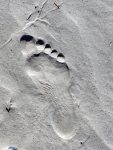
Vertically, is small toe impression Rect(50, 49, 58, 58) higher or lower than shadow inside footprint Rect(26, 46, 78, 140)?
higher

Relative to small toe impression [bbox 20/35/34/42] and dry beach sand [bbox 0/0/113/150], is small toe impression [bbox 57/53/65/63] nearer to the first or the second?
dry beach sand [bbox 0/0/113/150]

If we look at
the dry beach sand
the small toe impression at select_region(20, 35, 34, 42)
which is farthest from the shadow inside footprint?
the small toe impression at select_region(20, 35, 34, 42)

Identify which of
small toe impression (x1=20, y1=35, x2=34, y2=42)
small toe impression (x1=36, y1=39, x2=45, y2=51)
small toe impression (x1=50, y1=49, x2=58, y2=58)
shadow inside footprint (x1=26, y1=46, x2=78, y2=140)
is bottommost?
shadow inside footprint (x1=26, y1=46, x2=78, y2=140)

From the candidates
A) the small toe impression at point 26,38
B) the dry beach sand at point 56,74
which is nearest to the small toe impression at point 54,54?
the dry beach sand at point 56,74

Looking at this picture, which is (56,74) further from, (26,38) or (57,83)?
(26,38)

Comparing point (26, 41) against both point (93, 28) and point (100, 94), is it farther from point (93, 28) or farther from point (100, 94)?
point (100, 94)

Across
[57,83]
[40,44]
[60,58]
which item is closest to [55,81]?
[57,83]

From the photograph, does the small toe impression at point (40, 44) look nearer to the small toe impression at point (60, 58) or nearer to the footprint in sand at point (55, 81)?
the footprint in sand at point (55, 81)

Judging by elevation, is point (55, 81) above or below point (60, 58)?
below
